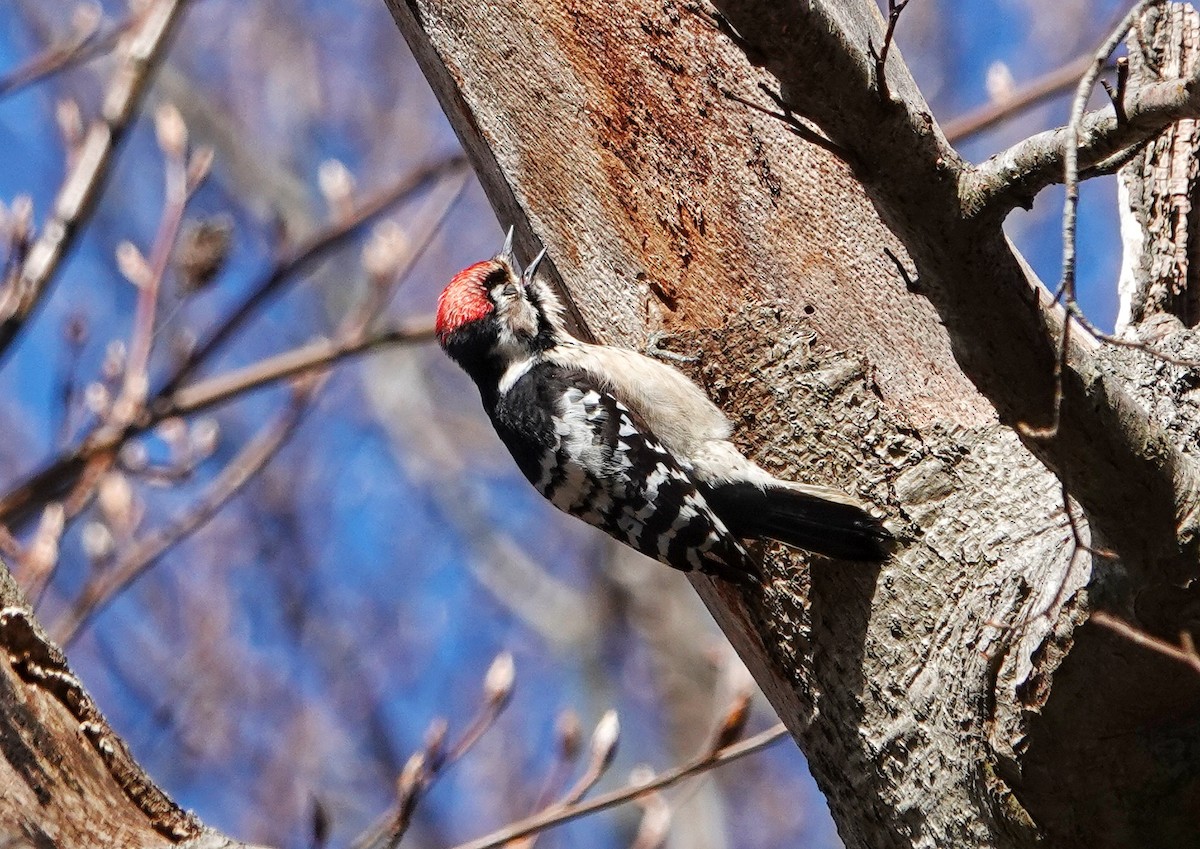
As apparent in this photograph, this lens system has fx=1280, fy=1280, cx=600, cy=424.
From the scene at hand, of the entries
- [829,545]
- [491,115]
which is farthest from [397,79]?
[829,545]

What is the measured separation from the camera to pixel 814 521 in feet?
9.98

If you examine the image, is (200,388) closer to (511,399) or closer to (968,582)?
(511,399)

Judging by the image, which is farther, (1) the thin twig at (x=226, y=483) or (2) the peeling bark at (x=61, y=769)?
(1) the thin twig at (x=226, y=483)

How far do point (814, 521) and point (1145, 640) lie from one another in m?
0.98

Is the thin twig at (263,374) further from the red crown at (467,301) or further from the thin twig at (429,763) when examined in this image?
the thin twig at (429,763)

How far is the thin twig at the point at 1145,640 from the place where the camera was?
6.80 feet

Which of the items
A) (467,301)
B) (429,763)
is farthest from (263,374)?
(429,763)

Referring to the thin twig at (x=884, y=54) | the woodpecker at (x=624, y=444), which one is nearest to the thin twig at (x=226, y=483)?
the woodpecker at (x=624, y=444)

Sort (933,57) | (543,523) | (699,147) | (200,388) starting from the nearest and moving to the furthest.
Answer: (699,147) < (200,388) < (933,57) < (543,523)

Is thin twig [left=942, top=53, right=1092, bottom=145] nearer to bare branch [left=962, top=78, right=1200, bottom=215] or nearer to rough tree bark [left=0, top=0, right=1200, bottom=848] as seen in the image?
rough tree bark [left=0, top=0, right=1200, bottom=848]

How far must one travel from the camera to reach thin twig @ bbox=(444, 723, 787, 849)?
9.95ft

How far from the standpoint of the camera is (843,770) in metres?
2.98

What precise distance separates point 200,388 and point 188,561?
938cm

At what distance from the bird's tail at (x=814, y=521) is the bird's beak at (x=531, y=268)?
0.87 m
